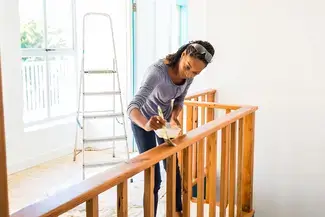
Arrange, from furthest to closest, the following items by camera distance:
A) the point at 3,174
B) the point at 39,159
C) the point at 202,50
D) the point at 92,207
A: the point at 39,159, the point at 202,50, the point at 92,207, the point at 3,174

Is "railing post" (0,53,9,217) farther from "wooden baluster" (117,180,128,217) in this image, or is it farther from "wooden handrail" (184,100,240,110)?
"wooden handrail" (184,100,240,110)

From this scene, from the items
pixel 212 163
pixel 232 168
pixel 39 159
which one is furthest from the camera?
pixel 39 159

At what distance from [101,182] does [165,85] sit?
839mm

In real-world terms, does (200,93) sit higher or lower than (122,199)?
higher

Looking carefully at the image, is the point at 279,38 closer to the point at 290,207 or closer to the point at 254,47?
the point at 254,47

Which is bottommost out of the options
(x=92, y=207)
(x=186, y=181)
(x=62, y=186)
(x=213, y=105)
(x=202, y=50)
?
(x=62, y=186)

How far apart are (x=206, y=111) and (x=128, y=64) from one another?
1.50 m

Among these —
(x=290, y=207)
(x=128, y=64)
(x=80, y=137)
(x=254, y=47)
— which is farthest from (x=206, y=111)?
(x=80, y=137)

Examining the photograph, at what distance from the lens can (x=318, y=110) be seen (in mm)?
3414

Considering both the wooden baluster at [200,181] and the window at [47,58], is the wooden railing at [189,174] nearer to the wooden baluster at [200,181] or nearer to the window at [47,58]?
the wooden baluster at [200,181]

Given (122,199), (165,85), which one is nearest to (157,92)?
(165,85)

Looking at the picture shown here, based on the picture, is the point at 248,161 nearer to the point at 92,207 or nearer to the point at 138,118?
the point at 138,118

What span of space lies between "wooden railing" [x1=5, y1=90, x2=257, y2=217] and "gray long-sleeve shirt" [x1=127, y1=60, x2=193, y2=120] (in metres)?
0.22

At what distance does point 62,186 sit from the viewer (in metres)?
3.57
